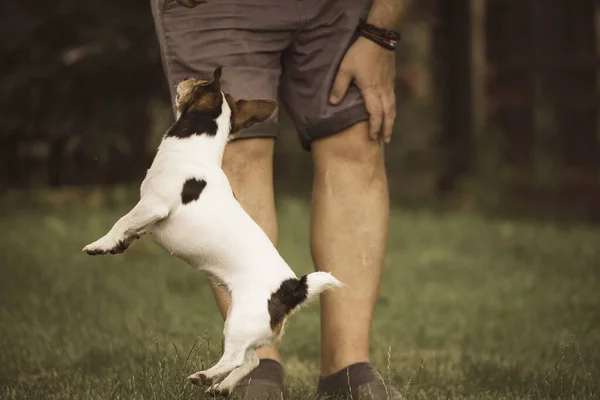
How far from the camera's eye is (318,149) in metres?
3.06

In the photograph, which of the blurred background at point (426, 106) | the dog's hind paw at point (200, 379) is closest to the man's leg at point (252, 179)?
the dog's hind paw at point (200, 379)

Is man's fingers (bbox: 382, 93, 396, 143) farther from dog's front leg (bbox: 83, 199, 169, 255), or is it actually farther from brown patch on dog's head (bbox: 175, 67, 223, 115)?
dog's front leg (bbox: 83, 199, 169, 255)

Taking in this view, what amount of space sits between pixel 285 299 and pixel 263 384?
487mm

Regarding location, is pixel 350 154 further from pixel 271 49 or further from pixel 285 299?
pixel 285 299

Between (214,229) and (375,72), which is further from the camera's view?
(375,72)

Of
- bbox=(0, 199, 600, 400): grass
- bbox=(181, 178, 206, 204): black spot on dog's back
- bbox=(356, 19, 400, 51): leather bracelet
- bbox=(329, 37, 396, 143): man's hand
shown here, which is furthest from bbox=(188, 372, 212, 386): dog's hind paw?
bbox=(356, 19, 400, 51): leather bracelet

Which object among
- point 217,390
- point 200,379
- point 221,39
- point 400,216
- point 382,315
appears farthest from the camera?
point 400,216

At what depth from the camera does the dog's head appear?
8.02 feet

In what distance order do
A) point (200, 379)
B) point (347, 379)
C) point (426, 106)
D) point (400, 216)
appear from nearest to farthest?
point (200, 379)
point (347, 379)
point (400, 216)
point (426, 106)

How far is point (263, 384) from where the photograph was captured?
2.82 metres

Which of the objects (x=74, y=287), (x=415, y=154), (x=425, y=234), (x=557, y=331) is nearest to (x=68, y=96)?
(x=74, y=287)

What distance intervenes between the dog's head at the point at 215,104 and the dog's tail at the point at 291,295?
383 mm

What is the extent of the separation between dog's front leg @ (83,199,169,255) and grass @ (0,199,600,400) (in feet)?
1.75

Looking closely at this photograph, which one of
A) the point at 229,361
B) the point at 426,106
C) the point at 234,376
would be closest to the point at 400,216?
the point at 426,106
